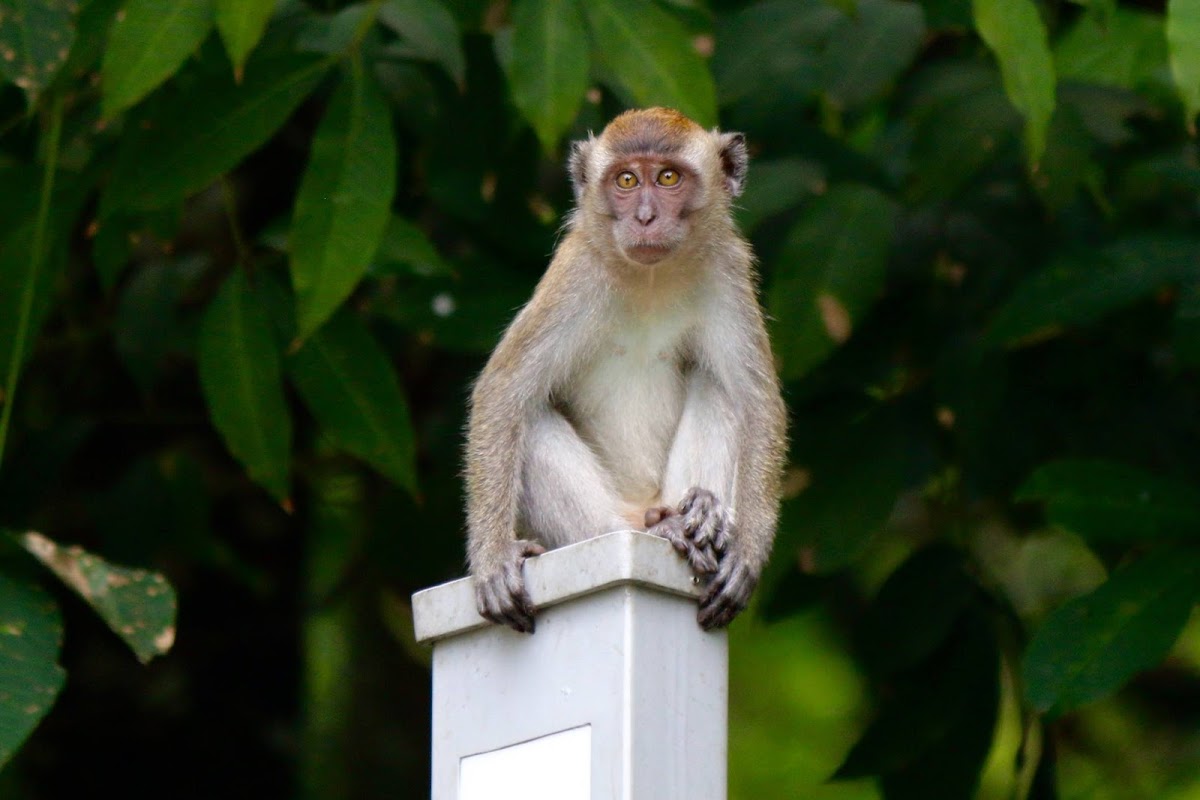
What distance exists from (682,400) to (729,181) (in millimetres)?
899

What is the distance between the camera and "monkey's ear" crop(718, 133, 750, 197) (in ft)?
20.5

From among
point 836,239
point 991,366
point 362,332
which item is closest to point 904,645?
point 991,366

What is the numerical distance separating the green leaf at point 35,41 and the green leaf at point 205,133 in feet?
1.48

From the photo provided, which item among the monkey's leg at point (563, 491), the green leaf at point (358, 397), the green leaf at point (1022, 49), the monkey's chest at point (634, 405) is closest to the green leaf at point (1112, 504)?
the green leaf at point (1022, 49)

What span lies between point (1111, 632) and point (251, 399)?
113 inches

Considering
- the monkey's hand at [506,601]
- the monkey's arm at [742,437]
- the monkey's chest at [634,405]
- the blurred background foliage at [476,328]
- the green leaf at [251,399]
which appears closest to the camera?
the monkey's hand at [506,601]

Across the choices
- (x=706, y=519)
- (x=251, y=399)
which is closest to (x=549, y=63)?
(x=251, y=399)

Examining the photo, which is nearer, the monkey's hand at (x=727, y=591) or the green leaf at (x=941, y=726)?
the monkey's hand at (x=727, y=591)

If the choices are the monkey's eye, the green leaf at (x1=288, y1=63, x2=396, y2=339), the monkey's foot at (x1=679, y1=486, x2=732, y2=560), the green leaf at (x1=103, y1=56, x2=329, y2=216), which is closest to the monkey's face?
the monkey's eye

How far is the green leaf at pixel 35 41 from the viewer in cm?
516

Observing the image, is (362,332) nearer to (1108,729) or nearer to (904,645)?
(904,645)

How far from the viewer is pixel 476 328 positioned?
650 centimetres

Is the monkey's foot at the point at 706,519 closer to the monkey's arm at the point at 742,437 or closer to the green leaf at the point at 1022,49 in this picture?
the monkey's arm at the point at 742,437

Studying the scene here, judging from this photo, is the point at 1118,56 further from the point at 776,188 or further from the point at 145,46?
the point at 145,46
